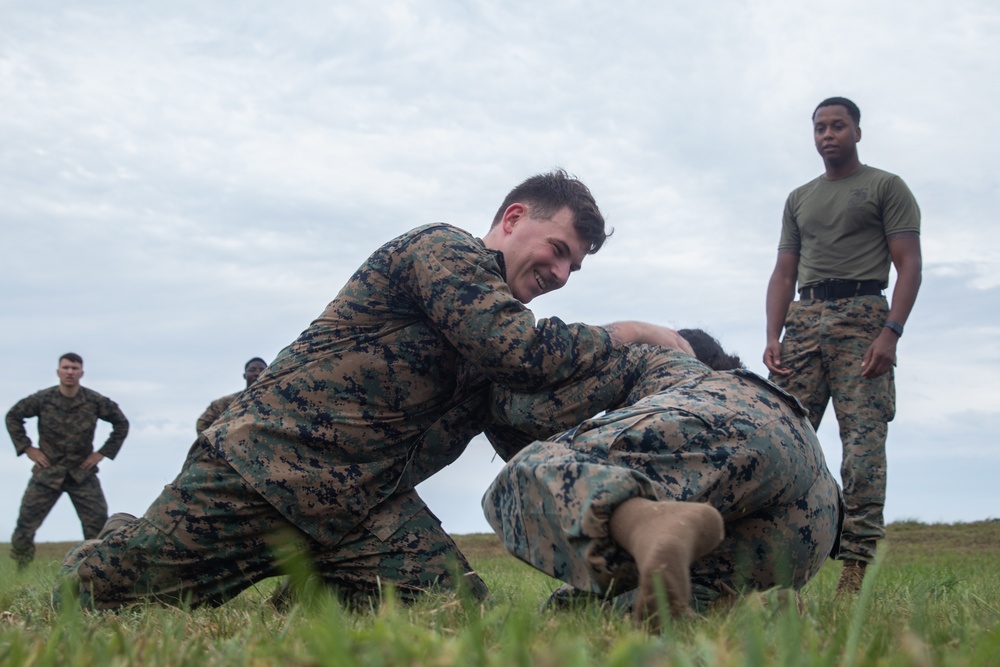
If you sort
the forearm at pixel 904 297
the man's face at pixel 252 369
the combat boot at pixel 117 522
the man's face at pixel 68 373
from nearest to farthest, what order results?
1. the combat boot at pixel 117 522
2. the forearm at pixel 904 297
3. the man's face at pixel 252 369
4. the man's face at pixel 68 373

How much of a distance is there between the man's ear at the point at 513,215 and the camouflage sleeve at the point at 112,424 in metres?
10.4

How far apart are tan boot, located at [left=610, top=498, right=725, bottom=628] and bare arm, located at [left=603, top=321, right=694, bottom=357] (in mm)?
1287

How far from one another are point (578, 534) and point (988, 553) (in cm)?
843

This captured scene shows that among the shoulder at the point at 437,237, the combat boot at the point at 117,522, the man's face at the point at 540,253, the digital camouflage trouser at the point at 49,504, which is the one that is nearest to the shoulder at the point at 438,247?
the shoulder at the point at 437,237

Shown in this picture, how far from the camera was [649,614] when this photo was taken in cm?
197

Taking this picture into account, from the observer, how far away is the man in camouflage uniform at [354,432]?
11.3ft

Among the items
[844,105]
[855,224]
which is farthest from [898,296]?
[844,105]

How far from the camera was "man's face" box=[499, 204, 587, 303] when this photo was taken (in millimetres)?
3668

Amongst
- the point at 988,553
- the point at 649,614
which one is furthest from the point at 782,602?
the point at 988,553

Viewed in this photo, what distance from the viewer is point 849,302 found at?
232 inches

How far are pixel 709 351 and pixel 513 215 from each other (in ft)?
3.11

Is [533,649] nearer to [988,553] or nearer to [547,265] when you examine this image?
[547,265]

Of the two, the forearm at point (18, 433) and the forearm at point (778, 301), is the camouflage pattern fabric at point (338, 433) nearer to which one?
the forearm at point (778, 301)

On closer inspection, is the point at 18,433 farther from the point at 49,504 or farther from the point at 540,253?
the point at 540,253
